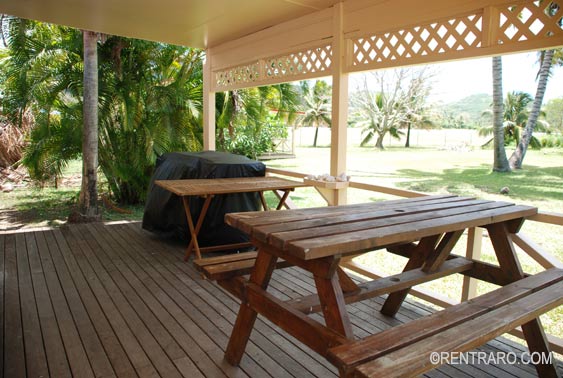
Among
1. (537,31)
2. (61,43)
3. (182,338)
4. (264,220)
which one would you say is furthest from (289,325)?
(61,43)

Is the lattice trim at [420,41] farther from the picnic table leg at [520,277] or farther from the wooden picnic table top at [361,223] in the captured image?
the picnic table leg at [520,277]

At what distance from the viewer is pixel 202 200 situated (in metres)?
4.34

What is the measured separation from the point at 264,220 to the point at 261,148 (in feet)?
33.5

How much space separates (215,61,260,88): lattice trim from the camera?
5.32m

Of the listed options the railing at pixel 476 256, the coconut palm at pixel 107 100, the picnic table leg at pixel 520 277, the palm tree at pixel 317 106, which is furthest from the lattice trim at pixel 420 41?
the palm tree at pixel 317 106

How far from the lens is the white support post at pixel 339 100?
3.79 meters

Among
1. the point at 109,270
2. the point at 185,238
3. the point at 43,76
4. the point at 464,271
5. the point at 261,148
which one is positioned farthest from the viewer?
the point at 261,148

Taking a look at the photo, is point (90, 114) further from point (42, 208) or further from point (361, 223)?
point (361, 223)

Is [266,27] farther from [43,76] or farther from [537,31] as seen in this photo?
[43,76]

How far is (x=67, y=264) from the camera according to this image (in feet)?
13.0

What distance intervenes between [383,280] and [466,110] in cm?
2651

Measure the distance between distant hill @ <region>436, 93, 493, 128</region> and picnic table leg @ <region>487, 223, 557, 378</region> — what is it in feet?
76.2

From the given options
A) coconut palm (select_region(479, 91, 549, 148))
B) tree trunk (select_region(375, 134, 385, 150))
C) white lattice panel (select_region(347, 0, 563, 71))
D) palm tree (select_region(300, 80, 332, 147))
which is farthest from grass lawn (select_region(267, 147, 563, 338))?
palm tree (select_region(300, 80, 332, 147))

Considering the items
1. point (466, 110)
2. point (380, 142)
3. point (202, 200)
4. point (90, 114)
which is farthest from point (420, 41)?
point (466, 110)
